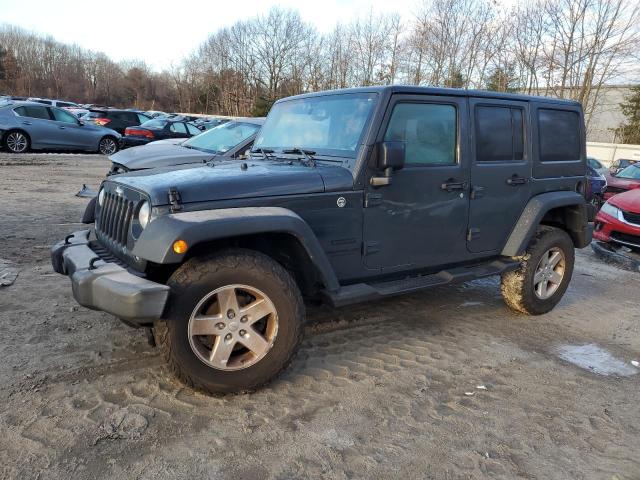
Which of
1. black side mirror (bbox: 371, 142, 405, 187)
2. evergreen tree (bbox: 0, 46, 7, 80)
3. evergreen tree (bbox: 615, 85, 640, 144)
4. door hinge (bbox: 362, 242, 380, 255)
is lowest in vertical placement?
door hinge (bbox: 362, 242, 380, 255)

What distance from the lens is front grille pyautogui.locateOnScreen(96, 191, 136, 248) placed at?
336cm

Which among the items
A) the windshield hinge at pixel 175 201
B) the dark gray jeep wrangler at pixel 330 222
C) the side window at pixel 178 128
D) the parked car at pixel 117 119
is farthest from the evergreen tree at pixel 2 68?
the windshield hinge at pixel 175 201

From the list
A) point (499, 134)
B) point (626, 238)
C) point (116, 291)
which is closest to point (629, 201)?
point (626, 238)

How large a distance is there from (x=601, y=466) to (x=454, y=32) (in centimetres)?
2915

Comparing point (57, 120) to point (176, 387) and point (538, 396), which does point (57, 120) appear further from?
point (538, 396)

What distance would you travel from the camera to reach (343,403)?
3240 millimetres

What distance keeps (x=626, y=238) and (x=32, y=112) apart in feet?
52.0

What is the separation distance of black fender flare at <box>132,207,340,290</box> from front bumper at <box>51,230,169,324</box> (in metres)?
0.16

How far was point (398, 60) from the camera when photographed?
32.1 meters

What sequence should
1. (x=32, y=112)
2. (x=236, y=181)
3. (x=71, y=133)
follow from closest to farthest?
(x=236, y=181) → (x=32, y=112) → (x=71, y=133)

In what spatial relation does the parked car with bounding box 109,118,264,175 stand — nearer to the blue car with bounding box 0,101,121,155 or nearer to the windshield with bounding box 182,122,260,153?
the windshield with bounding box 182,122,260,153

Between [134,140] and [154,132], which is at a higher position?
[154,132]

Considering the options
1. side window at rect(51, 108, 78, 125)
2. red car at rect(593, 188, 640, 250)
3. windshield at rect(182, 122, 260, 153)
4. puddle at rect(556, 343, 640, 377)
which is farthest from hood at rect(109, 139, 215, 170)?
side window at rect(51, 108, 78, 125)

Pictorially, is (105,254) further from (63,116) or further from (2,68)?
(2,68)
